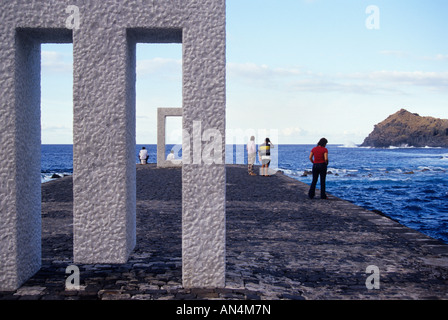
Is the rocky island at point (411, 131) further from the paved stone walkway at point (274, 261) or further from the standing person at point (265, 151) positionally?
the paved stone walkway at point (274, 261)

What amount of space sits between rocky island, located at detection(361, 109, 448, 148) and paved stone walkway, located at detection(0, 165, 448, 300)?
14895 cm

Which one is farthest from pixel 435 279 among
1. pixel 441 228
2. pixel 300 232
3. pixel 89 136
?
pixel 441 228

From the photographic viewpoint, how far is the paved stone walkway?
3.90m

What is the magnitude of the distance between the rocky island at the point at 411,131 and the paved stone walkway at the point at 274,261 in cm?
Answer: 14895

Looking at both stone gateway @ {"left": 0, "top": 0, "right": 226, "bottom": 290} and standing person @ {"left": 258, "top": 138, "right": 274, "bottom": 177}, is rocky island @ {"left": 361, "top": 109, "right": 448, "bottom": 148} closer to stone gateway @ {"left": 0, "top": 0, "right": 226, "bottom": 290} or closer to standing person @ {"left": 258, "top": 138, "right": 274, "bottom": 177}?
standing person @ {"left": 258, "top": 138, "right": 274, "bottom": 177}

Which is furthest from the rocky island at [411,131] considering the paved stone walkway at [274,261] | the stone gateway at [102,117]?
the stone gateway at [102,117]

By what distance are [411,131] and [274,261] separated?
15705 cm

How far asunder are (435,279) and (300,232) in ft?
8.35

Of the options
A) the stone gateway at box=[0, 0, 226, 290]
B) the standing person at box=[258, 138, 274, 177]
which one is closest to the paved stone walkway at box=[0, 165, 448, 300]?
the stone gateway at box=[0, 0, 226, 290]

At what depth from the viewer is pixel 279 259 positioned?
5.08 m

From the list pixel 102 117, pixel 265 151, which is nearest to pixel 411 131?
pixel 265 151

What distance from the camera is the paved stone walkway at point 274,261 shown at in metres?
3.90
